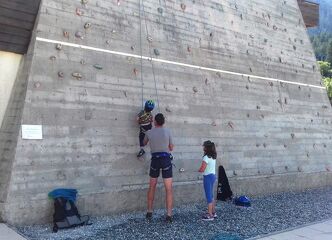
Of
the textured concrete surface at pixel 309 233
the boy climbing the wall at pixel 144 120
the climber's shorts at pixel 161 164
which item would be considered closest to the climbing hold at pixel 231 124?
the boy climbing the wall at pixel 144 120

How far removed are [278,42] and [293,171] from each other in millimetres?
4283

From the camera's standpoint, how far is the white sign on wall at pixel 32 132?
685cm

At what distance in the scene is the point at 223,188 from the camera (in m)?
9.58

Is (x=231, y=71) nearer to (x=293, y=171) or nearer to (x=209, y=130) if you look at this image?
(x=209, y=130)

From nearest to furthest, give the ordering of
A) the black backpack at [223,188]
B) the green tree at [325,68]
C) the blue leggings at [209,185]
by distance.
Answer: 1. the blue leggings at [209,185]
2. the black backpack at [223,188]
3. the green tree at [325,68]

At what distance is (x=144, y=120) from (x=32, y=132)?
7.41 ft

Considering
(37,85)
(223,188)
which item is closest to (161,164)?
(37,85)

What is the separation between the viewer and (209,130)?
33.0 feet

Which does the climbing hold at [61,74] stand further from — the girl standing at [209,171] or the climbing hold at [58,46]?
the girl standing at [209,171]

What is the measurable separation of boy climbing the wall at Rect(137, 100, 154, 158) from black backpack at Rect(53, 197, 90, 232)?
1973mm

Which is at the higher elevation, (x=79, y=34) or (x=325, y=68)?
(x=325, y=68)

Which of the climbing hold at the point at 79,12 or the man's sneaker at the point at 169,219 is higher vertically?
the climbing hold at the point at 79,12

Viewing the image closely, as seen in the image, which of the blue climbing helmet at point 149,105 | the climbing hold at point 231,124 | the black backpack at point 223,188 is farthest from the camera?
the climbing hold at point 231,124

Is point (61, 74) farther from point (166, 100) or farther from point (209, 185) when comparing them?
point (209, 185)
